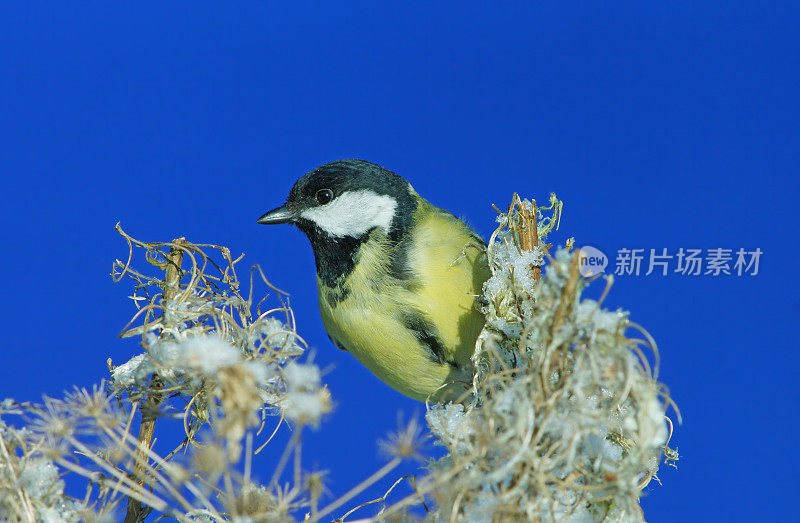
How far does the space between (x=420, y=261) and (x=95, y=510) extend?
22.4 inches

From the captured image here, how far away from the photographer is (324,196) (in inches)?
43.5

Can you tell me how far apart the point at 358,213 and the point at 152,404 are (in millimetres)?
441

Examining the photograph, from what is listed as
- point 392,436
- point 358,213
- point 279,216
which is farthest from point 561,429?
point 279,216

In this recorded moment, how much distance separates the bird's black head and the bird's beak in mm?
26

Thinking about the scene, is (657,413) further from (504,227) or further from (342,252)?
(342,252)

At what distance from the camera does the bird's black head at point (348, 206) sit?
1.09 m

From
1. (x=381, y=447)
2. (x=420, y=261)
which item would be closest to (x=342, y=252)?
(x=420, y=261)

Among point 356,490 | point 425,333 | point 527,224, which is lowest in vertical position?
point 356,490

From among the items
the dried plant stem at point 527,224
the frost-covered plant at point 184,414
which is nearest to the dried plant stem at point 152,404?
the frost-covered plant at point 184,414

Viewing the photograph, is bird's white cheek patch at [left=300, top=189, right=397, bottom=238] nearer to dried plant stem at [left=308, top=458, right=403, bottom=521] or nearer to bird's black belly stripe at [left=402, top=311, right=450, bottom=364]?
bird's black belly stripe at [left=402, top=311, right=450, bottom=364]

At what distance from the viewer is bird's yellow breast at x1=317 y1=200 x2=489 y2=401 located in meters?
1.04

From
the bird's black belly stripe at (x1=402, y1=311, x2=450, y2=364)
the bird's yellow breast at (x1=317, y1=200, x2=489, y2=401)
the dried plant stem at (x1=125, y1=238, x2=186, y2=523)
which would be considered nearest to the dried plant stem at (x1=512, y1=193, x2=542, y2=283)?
the bird's yellow breast at (x1=317, y1=200, x2=489, y2=401)

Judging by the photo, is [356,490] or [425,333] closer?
[356,490]

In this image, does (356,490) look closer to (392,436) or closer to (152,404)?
(392,436)
